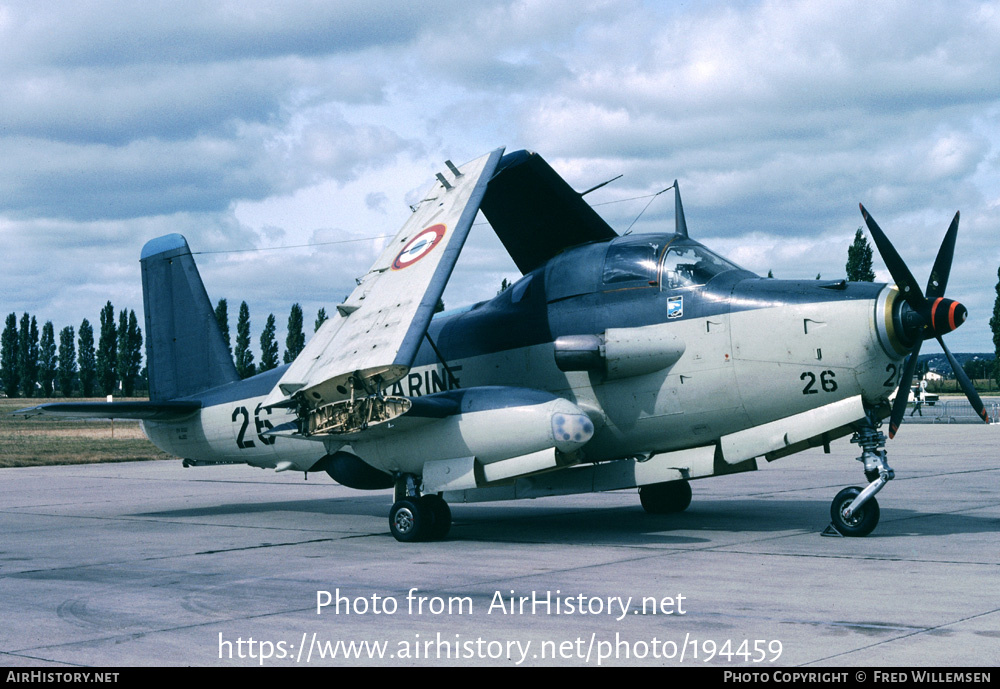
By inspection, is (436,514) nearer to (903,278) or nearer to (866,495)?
(866,495)

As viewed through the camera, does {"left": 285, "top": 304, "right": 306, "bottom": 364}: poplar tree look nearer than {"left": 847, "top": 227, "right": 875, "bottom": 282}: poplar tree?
No

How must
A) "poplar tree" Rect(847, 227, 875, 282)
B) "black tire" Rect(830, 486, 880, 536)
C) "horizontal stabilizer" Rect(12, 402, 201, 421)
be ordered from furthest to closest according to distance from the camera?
"poplar tree" Rect(847, 227, 875, 282), "horizontal stabilizer" Rect(12, 402, 201, 421), "black tire" Rect(830, 486, 880, 536)

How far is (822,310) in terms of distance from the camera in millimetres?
11250

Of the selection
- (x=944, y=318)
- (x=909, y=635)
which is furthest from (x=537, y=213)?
(x=909, y=635)

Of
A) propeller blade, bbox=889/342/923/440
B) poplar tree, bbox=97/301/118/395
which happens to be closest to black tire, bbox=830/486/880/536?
propeller blade, bbox=889/342/923/440

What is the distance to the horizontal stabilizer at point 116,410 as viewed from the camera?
1403cm

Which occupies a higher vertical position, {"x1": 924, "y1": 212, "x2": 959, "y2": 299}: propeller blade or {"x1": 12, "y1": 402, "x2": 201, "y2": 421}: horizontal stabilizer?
{"x1": 924, "y1": 212, "x2": 959, "y2": 299}: propeller blade

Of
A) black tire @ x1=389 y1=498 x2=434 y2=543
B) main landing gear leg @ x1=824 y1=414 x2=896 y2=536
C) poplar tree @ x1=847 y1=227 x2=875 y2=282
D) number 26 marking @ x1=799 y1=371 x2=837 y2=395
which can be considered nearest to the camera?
number 26 marking @ x1=799 y1=371 x2=837 y2=395

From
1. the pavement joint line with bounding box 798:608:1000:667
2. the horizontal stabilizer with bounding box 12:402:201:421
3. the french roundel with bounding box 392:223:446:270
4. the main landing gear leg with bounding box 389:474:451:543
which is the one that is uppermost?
the french roundel with bounding box 392:223:446:270

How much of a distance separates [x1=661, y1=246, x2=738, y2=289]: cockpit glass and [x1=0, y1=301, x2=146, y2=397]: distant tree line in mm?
107964

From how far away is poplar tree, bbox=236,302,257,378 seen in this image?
101 meters

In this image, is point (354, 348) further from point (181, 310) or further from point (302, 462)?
point (181, 310)

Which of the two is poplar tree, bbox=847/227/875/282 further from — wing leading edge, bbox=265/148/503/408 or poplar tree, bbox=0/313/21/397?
poplar tree, bbox=0/313/21/397

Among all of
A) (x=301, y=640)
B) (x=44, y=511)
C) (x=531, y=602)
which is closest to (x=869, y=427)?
(x=531, y=602)
